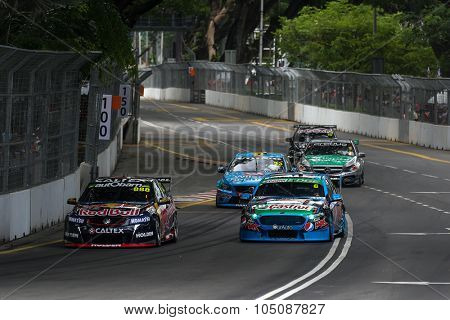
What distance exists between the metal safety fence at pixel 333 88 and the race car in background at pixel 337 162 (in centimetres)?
1656

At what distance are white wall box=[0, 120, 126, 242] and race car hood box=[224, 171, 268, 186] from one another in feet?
12.2

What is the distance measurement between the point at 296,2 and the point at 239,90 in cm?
1604

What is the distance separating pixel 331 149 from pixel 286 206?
1640 cm

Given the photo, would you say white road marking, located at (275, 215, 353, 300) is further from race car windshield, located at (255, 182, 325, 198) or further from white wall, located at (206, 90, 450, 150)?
white wall, located at (206, 90, 450, 150)

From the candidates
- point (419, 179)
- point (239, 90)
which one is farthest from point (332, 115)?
point (419, 179)

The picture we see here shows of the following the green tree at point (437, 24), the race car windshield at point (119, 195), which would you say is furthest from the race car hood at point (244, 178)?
the green tree at point (437, 24)

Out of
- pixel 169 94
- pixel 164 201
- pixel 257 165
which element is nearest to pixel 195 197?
pixel 257 165

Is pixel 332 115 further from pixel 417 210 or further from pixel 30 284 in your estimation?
pixel 30 284

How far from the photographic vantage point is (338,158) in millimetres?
39781

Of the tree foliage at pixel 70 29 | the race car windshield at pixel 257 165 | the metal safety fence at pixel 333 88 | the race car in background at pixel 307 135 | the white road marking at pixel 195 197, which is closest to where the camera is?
the tree foliage at pixel 70 29

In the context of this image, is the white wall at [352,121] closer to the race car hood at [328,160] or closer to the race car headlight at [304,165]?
the race car hood at [328,160]

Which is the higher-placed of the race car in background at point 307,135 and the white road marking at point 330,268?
the race car in background at point 307,135

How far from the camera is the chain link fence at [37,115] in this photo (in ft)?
81.0
